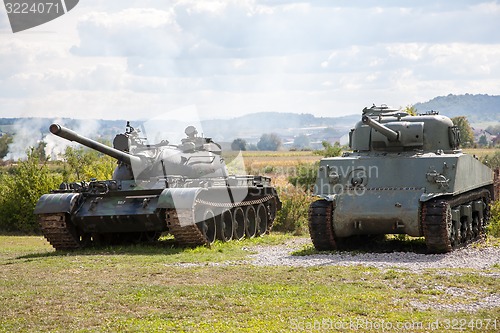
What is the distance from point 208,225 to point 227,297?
8794 mm

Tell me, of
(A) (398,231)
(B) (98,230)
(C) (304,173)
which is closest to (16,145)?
(C) (304,173)

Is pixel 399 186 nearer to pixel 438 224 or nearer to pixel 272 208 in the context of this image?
pixel 438 224

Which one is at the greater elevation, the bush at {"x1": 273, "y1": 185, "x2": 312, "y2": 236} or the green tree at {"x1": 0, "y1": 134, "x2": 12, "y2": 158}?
the green tree at {"x1": 0, "y1": 134, "x2": 12, "y2": 158}

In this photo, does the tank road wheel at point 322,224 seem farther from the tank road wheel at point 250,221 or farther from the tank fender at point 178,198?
the tank road wheel at point 250,221

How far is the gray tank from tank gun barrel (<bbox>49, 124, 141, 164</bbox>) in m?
4.79

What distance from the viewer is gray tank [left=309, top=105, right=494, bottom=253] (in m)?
17.5

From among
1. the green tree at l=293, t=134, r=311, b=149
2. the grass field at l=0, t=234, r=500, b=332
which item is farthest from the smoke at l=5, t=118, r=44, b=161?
the grass field at l=0, t=234, r=500, b=332

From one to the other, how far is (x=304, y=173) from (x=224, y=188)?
16.6 metres

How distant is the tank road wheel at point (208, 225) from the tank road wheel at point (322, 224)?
9.80ft

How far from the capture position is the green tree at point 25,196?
95.3 ft

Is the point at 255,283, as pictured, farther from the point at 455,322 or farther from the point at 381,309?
the point at 455,322

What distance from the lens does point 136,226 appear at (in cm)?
2022

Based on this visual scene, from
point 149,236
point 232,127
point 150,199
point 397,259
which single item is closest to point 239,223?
point 149,236

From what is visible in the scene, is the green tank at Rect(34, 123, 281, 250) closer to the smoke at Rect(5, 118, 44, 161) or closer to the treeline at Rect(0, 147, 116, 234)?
the treeline at Rect(0, 147, 116, 234)
